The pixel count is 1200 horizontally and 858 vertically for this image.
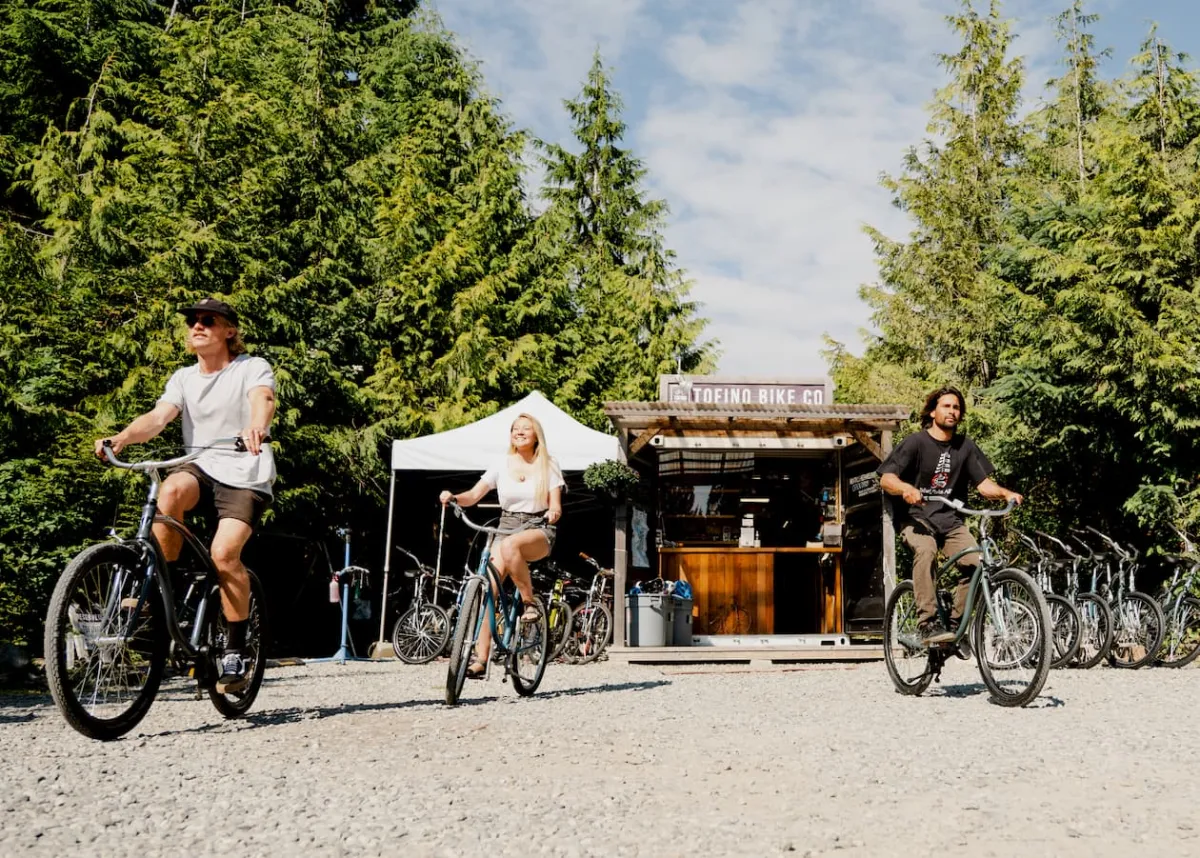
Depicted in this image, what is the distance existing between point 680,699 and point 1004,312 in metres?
11.0

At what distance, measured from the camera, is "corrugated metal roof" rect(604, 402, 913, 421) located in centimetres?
1100

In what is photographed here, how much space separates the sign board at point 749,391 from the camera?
11.5 m

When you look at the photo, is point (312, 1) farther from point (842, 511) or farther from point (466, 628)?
point (466, 628)

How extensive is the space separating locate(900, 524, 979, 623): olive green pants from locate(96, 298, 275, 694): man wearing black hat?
3581mm

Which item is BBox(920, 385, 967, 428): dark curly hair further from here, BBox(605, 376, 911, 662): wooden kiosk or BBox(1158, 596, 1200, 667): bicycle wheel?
BBox(1158, 596, 1200, 667): bicycle wheel

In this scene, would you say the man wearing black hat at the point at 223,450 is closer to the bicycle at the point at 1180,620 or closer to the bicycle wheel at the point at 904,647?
the bicycle wheel at the point at 904,647

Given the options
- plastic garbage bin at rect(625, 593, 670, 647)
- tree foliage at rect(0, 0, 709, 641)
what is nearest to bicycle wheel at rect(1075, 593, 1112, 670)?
plastic garbage bin at rect(625, 593, 670, 647)

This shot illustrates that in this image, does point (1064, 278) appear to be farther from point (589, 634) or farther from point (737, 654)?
point (589, 634)

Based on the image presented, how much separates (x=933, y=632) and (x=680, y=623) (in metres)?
5.29

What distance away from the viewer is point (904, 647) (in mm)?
6574

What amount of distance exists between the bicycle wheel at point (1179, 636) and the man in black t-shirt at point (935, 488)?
5.24 metres

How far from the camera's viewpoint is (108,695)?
13.8 ft

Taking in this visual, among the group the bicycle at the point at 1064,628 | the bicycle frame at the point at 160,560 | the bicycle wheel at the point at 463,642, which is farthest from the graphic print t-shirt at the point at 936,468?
the bicycle frame at the point at 160,560

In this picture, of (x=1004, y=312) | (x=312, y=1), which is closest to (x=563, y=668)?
(x=1004, y=312)
